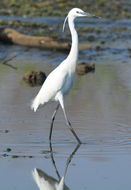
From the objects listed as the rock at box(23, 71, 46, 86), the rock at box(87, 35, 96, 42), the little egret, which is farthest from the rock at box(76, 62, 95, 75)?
the little egret

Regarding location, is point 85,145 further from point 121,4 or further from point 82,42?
point 121,4

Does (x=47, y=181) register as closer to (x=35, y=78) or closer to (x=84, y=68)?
(x=35, y=78)

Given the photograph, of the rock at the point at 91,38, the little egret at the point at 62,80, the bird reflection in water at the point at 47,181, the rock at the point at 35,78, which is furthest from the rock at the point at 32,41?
the bird reflection in water at the point at 47,181

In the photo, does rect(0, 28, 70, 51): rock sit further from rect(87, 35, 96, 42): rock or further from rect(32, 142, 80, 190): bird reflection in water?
rect(32, 142, 80, 190): bird reflection in water

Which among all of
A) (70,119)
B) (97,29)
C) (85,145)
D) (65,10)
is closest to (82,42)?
(97,29)

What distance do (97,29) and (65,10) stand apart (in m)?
2.57

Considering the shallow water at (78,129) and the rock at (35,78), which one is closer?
the shallow water at (78,129)

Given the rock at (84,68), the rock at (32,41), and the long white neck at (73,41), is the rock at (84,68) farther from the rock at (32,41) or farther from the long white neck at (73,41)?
the long white neck at (73,41)

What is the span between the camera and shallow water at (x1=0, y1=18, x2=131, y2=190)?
7.64 meters

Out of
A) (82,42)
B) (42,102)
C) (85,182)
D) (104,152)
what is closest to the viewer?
(85,182)

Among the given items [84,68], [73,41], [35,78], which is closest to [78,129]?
[73,41]

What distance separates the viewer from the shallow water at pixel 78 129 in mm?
7645

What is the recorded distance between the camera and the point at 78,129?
32.1ft

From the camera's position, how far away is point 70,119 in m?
10.3
